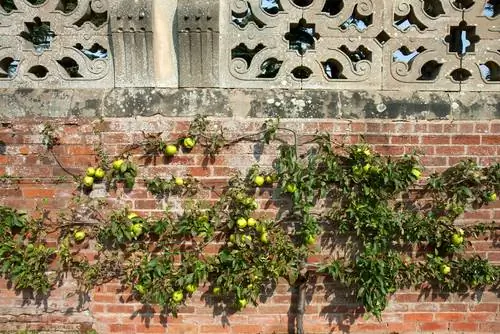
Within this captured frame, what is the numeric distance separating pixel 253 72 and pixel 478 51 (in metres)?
1.80

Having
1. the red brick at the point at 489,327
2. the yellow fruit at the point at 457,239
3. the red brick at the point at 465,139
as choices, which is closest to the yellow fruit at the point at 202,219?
the yellow fruit at the point at 457,239

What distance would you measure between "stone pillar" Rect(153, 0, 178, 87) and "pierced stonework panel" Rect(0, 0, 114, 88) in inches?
15.1

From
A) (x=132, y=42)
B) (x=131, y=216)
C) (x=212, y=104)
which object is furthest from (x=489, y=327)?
(x=132, y=42)

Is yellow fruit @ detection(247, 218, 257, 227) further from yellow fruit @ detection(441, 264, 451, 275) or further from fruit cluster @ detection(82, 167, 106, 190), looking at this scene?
yellow fruit @ detection(441, 264, 451, 275)

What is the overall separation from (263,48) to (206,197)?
126 cm

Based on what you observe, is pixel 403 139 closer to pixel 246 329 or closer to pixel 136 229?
pixel 246 329

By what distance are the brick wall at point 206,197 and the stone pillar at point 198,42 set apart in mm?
363

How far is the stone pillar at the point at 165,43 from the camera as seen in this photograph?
10.7 feet

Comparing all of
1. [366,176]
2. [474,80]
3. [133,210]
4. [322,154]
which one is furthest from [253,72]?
[474,80]

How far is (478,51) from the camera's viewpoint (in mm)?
3332

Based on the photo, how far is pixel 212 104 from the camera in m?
3.27

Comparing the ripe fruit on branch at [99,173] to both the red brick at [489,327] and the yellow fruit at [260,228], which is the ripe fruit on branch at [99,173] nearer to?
the yellow fruit at [260,228]

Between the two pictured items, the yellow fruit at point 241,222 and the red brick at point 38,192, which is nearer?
the yellow fruit at point 241,222

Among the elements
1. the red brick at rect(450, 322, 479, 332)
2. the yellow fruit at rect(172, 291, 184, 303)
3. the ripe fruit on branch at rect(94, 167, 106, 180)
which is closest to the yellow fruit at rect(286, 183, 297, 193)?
the yellow fruit at rect(172, 291, 184, 303)
